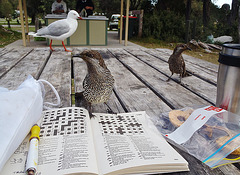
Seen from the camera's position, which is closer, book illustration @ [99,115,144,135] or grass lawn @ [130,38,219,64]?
book illustration @ [99,115,144,135]

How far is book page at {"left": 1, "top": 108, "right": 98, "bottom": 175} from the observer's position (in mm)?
879

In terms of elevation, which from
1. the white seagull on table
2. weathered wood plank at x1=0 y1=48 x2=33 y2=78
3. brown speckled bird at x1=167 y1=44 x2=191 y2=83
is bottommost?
weathered wood plank at x1=0 y1=48 x2=33 y2=78

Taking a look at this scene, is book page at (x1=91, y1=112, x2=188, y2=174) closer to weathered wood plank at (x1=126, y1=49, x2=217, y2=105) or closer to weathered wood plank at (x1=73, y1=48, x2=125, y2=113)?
weathered wood plank at (x1=73, y1=48, x2=125, y2=113)

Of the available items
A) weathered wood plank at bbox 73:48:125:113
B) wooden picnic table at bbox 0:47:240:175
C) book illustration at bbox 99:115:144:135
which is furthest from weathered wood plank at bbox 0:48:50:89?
book illustration at bbox 99:115:144:135

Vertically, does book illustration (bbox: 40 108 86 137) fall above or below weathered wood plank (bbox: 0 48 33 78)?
below

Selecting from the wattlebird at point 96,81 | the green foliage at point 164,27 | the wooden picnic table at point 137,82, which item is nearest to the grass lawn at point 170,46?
the green foliage at point 164,27

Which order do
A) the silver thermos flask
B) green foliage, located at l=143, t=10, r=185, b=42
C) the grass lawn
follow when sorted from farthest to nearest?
green foliage, located at l=143, t=10, r=185, b=42 < the grass lawn < the silver thermos flask

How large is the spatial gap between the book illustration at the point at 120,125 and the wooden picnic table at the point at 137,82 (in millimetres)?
197

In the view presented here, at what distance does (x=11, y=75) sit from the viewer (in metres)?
2.26

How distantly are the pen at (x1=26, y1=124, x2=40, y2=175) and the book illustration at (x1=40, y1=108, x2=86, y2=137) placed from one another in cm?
5

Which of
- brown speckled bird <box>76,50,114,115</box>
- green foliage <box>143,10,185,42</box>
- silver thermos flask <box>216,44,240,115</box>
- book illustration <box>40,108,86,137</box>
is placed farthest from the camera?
green foliage <box>143,10,185,42</box>

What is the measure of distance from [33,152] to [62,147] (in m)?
0.13

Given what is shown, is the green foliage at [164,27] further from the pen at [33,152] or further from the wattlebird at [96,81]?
the pen at [33,152]

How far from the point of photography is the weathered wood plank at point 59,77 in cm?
175
